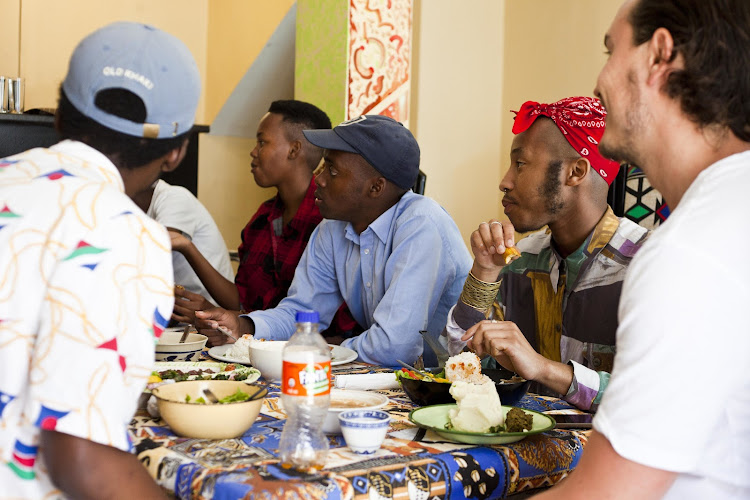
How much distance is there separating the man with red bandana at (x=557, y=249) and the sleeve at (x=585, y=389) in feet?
1.06

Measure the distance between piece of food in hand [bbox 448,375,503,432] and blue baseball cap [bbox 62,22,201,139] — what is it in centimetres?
72

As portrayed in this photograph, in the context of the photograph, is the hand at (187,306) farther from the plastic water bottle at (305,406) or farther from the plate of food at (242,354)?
the plastic water bottle at (305,406)

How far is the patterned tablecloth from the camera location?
1.15 m

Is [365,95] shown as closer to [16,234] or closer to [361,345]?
[361,345]

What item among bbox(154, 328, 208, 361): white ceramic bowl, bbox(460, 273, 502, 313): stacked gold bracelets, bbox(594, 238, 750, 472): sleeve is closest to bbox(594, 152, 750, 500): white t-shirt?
bbox(594, 238, 750, 472): sleeve

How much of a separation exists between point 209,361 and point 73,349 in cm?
114

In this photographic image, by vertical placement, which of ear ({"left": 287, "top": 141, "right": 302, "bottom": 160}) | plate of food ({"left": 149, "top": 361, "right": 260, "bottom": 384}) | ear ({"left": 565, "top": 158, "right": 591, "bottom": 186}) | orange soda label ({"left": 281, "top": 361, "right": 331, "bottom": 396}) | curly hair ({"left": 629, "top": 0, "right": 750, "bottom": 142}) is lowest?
plate of food ({"left": 149, "top": 361, "right": 260, "bottom": 384})

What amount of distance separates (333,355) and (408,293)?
15.0 inches

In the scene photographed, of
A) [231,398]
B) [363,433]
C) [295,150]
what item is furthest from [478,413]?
[295,150]

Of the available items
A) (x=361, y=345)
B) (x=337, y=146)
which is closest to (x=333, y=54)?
(x=337, y=146)

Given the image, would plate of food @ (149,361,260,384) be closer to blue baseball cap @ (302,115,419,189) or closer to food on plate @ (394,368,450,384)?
food on plate @ (394,368,450,384)

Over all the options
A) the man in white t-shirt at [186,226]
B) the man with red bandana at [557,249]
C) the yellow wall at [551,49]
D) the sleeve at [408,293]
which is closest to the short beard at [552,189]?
the man with red bandana at [557,249]

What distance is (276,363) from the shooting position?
1.83 m

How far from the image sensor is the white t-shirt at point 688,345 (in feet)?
3.25
